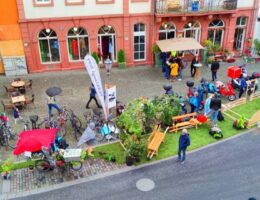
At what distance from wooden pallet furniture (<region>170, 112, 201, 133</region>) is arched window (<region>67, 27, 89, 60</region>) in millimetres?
11054

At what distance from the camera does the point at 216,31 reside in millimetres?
27109

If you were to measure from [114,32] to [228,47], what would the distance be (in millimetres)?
9726

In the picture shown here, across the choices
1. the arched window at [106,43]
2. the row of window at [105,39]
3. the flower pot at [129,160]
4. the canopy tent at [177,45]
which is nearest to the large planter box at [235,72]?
the canopy tent at [177,45]

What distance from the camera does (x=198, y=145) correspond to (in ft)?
51.9

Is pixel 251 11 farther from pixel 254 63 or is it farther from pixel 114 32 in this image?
pixel 114 32

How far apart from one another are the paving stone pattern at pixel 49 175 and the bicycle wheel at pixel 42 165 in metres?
0.22

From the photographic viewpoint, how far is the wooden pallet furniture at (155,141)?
14797 millimetres

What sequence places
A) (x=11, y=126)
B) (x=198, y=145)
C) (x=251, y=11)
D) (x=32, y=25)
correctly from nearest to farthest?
(x=198, y=145) < (x=11, y=126) < (x=32, y=25) < (x=251, y=11)

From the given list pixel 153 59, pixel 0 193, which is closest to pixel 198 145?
Result: pixel 0 193

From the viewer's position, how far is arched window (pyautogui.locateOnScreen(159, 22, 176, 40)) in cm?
2580

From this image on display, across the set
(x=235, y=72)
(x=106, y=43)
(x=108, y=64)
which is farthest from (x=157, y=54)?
(x=235, y=72)

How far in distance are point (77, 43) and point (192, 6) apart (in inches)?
357

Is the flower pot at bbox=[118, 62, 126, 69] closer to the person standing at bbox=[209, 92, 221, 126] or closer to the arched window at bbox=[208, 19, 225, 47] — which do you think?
the arched window at bbox=[208, 19, 225, 47]

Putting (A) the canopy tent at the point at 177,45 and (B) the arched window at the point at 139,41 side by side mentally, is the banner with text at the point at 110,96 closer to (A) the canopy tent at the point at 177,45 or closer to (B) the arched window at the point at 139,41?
(A) the canopy tent at the point at 177,45
